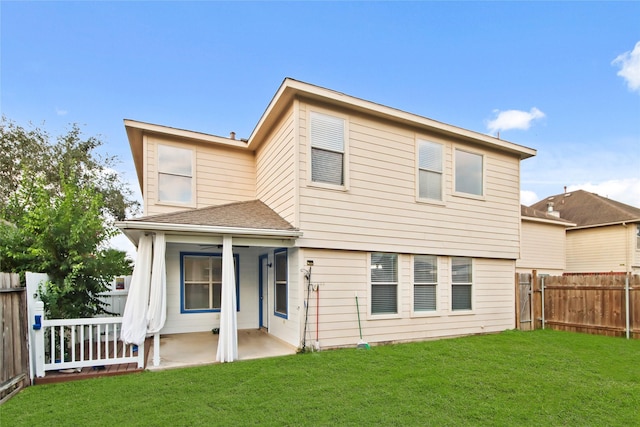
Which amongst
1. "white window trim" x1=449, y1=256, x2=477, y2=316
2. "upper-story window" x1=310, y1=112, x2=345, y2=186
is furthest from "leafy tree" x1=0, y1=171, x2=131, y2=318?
"white window trim" x1=449, y1=256, x2=477, y2=316

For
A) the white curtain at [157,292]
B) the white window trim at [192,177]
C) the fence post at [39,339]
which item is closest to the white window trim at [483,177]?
the white window trim at [192,177]

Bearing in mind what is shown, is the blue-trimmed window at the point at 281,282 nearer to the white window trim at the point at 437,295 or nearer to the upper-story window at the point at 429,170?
the white window trim at the point at 437,295

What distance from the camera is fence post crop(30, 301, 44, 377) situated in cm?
459

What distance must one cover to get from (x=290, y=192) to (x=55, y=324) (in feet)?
14.0

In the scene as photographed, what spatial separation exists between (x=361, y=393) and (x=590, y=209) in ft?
66.9

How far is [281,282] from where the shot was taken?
752 cm

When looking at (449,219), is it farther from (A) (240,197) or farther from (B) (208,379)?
(B) (208,379)

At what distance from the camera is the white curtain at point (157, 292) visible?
214 inches

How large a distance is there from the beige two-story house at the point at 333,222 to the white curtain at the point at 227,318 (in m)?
0.03

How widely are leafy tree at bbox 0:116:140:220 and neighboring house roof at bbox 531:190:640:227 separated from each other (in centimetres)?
2337

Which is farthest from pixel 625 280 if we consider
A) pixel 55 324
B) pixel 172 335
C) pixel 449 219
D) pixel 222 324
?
pixel 55 324

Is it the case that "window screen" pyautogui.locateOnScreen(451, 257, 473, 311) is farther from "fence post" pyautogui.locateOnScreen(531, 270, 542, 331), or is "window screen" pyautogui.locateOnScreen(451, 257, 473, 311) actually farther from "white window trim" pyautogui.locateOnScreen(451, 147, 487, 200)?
"fence post" pyautogui.locateOnScreen(531, 270, 542, 331)

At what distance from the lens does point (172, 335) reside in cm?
798

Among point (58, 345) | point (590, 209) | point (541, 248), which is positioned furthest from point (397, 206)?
point (590, 209)
